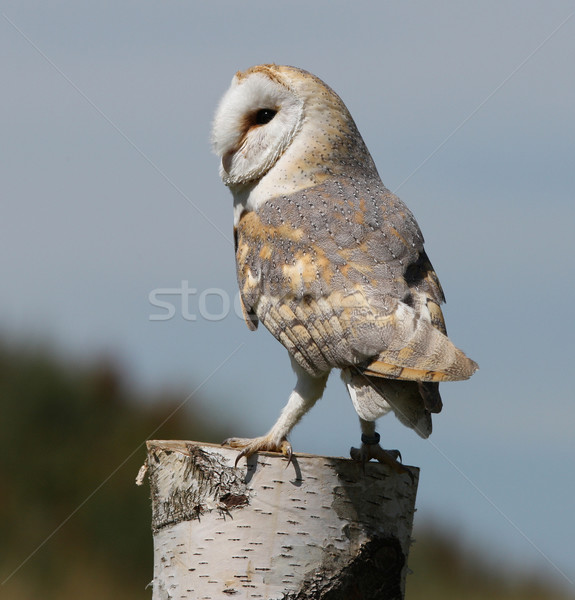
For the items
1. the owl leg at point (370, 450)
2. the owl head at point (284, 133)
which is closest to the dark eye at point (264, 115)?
the owl head at point (284, 133)

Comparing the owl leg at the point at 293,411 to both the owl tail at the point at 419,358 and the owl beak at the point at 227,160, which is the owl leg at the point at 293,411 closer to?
the owl tail at the point at 419,358

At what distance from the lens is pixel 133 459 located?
10781 mm

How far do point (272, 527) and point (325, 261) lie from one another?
3.79ft

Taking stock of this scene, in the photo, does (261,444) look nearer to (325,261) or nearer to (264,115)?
(325,261)

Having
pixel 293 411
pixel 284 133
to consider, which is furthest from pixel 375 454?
pixel 284 133

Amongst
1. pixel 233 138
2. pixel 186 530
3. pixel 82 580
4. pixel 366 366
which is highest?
pixel 233 138

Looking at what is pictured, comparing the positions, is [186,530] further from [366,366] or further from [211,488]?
[366,366]

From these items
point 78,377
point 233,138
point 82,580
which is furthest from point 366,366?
point 78,377

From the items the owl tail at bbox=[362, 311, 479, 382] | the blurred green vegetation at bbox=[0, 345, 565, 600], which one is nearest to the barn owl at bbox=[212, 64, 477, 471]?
the owl tail at bbox=[362, 311, 479, 382]

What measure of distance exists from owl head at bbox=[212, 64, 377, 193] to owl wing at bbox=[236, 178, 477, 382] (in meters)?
0.18

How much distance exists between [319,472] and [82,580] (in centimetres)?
665

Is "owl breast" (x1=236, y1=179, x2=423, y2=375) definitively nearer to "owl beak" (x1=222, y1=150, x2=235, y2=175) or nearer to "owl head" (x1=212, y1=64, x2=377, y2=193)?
"owl head" (x1=212, y1=64, x2=377, y2=193)

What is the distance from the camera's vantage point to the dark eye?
15.7 feet

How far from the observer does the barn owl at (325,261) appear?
12.1 feet
